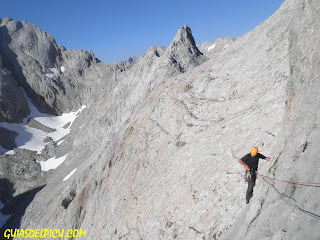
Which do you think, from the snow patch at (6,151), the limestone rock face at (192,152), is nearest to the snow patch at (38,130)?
the snow patch at (6,151)

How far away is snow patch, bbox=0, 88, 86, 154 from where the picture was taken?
8462cm

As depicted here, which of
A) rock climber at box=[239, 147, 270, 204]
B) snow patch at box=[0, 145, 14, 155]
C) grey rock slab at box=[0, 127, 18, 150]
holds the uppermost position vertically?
rock climber at box=[239, 147, 270, 204]

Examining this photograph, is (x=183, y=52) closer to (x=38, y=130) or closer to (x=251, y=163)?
(x=251, y=163)

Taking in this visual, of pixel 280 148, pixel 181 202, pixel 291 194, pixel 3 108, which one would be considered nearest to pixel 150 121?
pixel 181 202

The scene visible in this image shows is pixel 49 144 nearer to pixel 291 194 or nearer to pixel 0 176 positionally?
pixel 0 176

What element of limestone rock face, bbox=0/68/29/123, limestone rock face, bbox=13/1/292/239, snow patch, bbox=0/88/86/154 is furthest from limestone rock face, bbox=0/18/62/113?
limestone rock face, bbox=13/1/292/239

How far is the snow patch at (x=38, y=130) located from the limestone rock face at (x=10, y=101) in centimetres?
247

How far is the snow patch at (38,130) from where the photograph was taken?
3332 inches

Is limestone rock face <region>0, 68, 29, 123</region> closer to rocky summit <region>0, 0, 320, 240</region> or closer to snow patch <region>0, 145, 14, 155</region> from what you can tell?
snow patch <region>0, 145, 14, 155</region>

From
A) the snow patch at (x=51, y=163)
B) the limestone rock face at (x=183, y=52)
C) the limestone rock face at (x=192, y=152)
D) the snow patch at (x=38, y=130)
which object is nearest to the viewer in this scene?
the limestone rock face at (x=192, y=152)

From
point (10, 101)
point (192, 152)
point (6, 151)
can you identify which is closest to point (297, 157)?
point (192, 152)

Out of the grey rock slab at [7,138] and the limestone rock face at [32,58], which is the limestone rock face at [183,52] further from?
the limestone rock face at [32,58]

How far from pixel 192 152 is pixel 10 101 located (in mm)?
95062

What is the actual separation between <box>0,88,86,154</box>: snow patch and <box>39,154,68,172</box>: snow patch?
23.6ft
